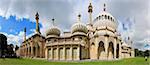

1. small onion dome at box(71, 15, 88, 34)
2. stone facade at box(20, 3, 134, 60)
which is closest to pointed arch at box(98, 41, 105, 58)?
stone facade at box(20, 3, 134, 60)

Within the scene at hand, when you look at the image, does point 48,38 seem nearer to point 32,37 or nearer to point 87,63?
point 32,37

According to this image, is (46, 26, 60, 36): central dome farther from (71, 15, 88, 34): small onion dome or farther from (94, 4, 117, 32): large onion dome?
(94, 4, 117, 32): large onion dome

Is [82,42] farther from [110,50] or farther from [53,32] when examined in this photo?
[53,32]

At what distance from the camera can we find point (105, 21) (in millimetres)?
85438

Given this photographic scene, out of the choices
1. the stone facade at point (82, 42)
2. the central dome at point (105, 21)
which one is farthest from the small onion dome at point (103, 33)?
the central dome at point (105, 21)

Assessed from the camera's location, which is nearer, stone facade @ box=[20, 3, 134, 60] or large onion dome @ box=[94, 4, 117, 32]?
stone facade @ box=[20, 3, 134, 60]

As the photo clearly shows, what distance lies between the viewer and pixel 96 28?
84.8 metres

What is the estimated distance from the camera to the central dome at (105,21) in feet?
277

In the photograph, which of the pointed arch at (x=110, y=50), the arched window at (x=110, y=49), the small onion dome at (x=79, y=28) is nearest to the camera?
the pointed arch at (x=110, y=50)

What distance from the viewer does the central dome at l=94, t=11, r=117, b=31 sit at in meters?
84.4

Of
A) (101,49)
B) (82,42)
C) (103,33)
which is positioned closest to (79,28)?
(82,42)

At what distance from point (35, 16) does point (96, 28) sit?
63.4 ft

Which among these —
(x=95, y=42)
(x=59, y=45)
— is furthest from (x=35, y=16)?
(x=95, y=42)

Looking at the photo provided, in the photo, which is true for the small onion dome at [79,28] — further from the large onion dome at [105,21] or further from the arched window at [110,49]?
the arched window at [110,49]
